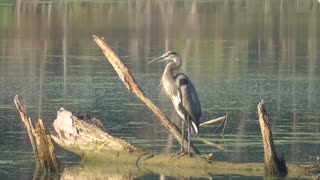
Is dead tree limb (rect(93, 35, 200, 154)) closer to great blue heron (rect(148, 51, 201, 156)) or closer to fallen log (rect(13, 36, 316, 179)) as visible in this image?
fallen log (rect(13, 36, 316, 179))

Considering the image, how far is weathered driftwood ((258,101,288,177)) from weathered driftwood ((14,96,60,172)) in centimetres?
263

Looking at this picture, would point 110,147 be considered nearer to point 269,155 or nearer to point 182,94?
point 182,94

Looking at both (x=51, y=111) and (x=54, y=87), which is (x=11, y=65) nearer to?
(x=54, y=87)

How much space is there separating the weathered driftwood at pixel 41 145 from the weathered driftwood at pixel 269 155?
8.61ft

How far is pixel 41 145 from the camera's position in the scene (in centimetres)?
1477

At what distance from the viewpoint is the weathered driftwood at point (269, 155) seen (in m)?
13.8

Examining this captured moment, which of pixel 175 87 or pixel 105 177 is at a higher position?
pixel 175 87

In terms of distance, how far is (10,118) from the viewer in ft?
65.2

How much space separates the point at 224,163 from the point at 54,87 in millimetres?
10650

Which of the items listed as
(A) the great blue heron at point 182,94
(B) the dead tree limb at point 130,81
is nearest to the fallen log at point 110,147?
(B) the dead tree limb at point 130,81

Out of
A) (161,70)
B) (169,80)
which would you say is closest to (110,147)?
(169,80)

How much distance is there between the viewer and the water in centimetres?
1756

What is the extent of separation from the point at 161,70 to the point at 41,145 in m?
13.7

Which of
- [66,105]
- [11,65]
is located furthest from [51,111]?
[11,65]
